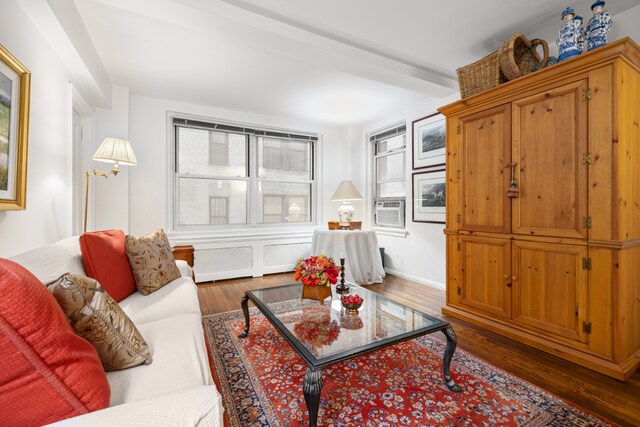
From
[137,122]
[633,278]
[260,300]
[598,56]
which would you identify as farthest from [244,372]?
[137,122]

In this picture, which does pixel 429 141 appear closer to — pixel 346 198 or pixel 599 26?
pixel 346 198

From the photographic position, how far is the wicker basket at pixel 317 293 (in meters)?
2.09

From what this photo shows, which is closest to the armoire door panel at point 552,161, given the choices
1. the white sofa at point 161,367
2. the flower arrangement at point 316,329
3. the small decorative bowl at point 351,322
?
the small decorative bowl at point 351,322

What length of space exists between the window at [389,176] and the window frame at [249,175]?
3.31 ft

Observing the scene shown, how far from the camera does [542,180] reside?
2156 mm

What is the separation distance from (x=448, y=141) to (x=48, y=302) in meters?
3.06

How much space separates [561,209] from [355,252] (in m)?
2.38

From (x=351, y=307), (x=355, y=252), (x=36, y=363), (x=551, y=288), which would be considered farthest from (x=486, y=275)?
(x=36, y=363)

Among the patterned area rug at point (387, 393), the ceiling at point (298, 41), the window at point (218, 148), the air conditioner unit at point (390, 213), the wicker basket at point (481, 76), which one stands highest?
the ceiling at point (298, 41)

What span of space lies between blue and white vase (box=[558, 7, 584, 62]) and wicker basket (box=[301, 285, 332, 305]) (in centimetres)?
236

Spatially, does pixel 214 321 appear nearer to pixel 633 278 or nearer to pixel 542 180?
pixel 542 180

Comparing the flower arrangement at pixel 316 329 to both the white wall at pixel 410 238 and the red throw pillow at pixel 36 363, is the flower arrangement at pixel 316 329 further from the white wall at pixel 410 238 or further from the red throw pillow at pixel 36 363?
the white wall at pixel 410 238

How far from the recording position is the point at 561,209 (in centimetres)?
206

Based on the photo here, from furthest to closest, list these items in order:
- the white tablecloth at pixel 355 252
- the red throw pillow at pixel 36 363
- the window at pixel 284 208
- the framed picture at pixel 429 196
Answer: the window at pixel 284 208, the white tablecloth at pixel 355 252, the framed picture at pixel 429 196, the red throw pillow at pixel 36 363
